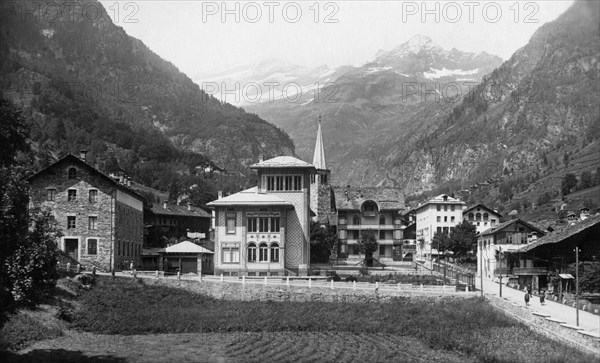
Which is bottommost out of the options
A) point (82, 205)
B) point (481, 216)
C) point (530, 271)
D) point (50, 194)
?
point (530, 271)

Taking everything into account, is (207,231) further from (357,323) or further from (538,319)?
(538,319)

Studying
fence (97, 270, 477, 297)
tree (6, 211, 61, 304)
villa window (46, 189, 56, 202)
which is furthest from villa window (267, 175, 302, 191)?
tree (6, 211, 61, 304)

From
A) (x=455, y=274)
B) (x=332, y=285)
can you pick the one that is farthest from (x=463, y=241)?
(x=332, y=285)

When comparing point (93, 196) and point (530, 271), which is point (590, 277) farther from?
point (93, 196)

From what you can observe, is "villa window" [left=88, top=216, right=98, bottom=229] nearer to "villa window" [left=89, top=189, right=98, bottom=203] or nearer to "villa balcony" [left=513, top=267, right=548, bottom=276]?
"villa window" [left=89, top=189, right=98, bottom=203]

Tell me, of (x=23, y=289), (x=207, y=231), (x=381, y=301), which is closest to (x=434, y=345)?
(x=381, y=301)
